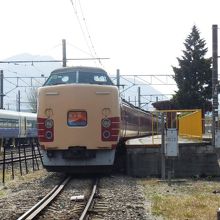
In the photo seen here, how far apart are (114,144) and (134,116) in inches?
283

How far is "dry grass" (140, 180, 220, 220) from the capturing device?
950 centimetres

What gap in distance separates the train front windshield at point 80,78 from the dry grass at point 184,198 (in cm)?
334

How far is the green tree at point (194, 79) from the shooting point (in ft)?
157

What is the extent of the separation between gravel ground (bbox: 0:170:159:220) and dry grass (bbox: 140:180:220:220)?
0.24 m

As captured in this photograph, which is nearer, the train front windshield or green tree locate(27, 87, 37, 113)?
the train front windshield

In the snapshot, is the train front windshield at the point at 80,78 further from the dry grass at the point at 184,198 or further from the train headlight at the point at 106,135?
the dry grass at the point at 184,198

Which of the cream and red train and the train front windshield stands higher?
the train front windshield

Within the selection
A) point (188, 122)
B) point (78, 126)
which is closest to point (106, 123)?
point (78, 126)

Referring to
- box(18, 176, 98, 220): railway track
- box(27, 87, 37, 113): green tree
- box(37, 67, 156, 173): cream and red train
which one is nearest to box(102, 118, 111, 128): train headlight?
box(37, 67, 156, 173): cream and red train

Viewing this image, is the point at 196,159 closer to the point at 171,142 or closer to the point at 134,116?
the point at 171,142

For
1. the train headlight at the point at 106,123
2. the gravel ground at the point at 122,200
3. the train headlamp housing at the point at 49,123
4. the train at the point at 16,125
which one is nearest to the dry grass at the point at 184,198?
the gravel ground at the point at 122,200

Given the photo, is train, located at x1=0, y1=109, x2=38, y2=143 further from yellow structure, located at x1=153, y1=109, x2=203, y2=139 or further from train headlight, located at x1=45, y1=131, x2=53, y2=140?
train headlight, located at x1=45, y1=131, x2=53, y2=140

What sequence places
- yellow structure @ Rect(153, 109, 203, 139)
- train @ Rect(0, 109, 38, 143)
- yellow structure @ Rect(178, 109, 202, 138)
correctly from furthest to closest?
train @ Rect(0, 109, 38, 143) → yellow structure @ Rect(178, 109, 202, 138) → yellow structure @ Rect(153, 109, 203, 139)

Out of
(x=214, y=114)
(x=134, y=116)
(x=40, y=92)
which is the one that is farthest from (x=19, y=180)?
(x=134, y=116)
